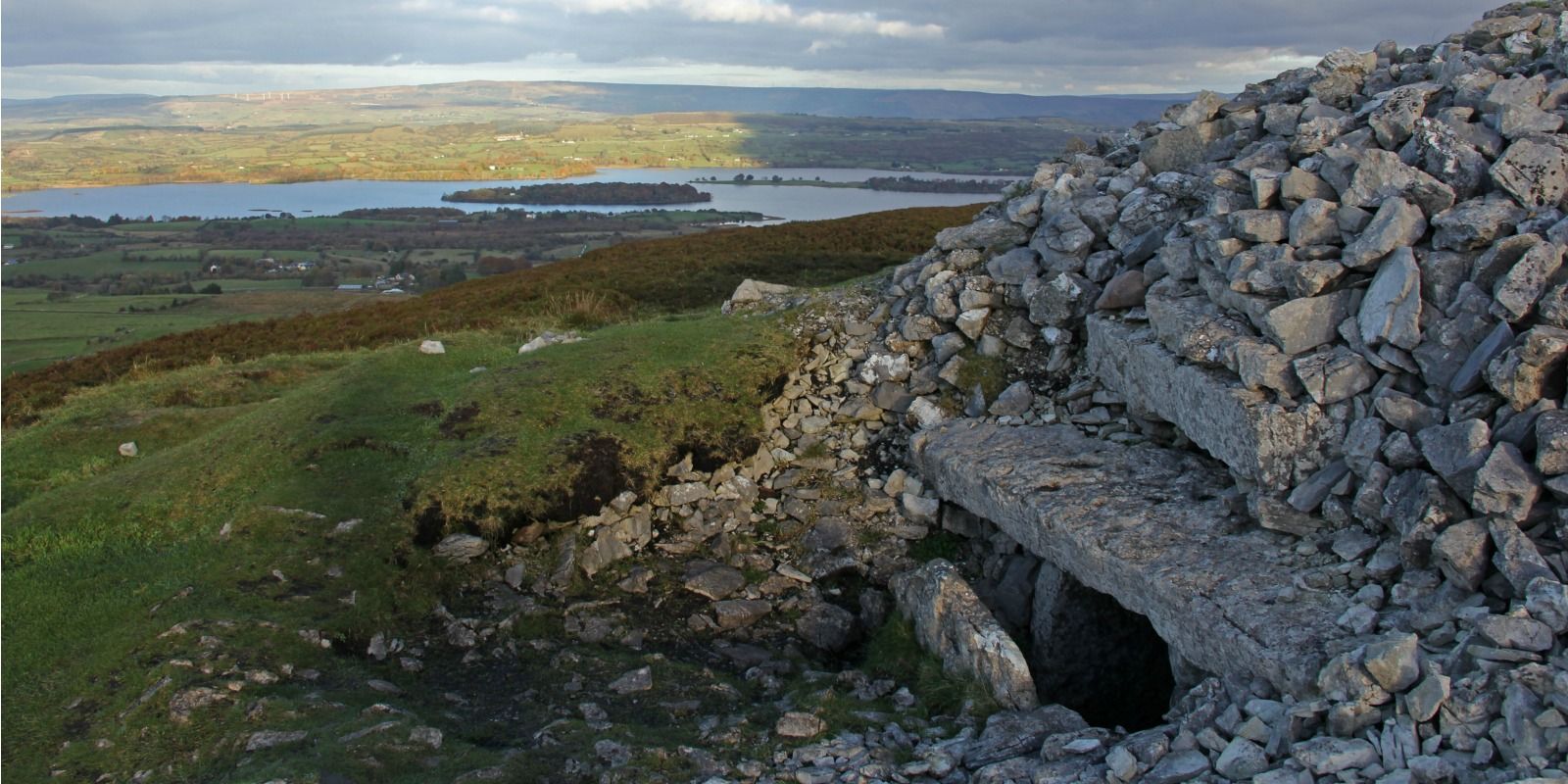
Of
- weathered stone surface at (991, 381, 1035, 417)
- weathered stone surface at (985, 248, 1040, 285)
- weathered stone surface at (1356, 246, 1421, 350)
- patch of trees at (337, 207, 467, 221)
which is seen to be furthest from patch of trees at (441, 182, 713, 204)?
weathered stone surface at (1356, 246, 1421, 350)

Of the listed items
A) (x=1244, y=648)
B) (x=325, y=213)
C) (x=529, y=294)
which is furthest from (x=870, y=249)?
(x=325, y=213)

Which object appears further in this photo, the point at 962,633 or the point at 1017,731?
the point at 962,633

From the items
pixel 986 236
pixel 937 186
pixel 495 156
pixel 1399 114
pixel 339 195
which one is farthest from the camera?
pixel 495 156

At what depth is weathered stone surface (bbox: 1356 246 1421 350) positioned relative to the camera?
823 cm

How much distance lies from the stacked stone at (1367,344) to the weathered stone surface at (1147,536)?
38 centimetres

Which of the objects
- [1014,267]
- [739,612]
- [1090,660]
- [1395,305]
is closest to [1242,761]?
[1090,660]

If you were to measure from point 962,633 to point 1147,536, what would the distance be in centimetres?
199

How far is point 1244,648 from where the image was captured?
768 cm

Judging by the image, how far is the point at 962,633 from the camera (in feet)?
31.8

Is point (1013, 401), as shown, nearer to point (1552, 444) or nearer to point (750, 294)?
point (1552, 444)

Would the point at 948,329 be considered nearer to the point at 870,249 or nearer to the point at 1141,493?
the point at 1141,493

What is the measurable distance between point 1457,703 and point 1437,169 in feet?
18.4

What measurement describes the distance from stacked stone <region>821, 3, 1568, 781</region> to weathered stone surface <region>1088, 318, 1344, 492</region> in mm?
26

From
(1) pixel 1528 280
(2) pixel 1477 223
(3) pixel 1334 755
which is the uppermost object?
(2) pixel 1477 223
